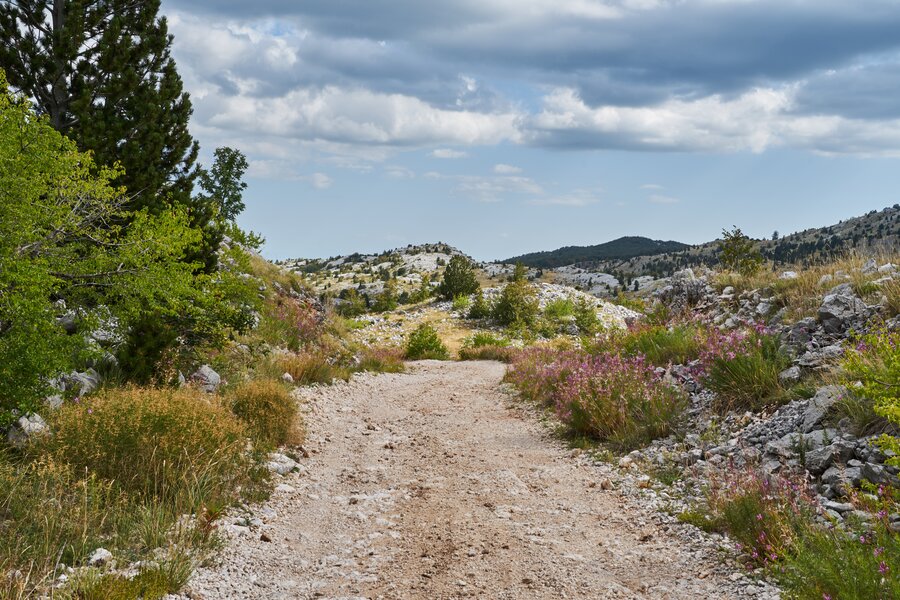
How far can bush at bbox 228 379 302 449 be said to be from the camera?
9.43 meters

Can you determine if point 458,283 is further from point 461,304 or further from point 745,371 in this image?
point 745,371

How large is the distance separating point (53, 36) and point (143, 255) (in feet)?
26.9

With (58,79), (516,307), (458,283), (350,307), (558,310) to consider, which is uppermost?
(58,79)

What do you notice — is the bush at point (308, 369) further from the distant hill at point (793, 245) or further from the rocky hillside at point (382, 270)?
the distant hill at point (793, 245)

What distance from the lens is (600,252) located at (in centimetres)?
17612

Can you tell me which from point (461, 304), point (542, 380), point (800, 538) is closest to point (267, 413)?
point (542, 380)

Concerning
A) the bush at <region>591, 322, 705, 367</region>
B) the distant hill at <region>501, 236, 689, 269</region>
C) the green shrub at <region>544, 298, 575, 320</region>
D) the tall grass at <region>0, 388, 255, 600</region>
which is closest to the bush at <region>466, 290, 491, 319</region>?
the green shrub at <region>544, 298, 575, 320</region>

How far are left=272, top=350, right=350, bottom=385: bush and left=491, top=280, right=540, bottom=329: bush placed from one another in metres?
21.1

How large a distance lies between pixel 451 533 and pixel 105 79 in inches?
565

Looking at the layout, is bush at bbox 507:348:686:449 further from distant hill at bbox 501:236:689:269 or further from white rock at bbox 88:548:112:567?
distant hill at bbox 501:236:689:269

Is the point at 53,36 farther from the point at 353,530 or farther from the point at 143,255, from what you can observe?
the point at 353,530

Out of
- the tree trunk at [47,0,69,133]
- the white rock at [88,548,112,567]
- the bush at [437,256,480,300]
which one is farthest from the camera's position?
the bush at [437,256,480,300]

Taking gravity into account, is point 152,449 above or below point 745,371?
below

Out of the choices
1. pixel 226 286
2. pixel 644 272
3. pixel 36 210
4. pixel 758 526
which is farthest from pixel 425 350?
pixel 644 272
